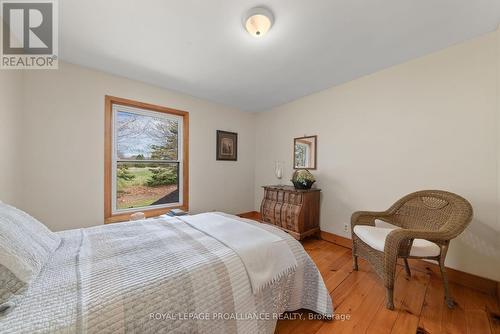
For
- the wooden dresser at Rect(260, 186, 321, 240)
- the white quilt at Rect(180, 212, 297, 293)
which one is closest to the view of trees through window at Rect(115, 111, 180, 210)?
the wooden dresser at Rect(260, 186, 321, 240)

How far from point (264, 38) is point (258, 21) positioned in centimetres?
26

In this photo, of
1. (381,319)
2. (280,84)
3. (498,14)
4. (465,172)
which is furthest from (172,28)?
(465,172)

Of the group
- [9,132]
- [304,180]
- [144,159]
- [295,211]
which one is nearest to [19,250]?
[9,132]

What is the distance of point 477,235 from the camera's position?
1736mm

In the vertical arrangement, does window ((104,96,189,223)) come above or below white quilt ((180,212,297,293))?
above

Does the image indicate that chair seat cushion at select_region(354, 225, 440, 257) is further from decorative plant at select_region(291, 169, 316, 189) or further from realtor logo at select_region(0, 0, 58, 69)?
realtor logo at select_region(0, 0, 58, 69)

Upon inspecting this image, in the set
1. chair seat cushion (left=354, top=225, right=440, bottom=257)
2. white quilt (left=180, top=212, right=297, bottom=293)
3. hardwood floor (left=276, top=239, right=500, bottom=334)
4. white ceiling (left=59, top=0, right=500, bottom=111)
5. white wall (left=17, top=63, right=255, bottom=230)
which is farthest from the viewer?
white wall (left=17, top=63, right=255, bottom=230)

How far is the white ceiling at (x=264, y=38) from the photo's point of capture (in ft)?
4.70

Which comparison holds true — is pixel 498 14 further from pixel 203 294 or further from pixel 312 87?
pixel 203 294

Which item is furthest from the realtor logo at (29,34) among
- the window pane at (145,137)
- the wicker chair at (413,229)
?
the wicker chair at (413,229)

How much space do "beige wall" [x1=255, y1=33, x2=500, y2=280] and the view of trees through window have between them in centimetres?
231

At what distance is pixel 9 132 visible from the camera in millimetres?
1759

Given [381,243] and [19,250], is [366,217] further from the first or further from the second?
[19,250]

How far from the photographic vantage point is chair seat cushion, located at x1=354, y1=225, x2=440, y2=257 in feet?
5.04
